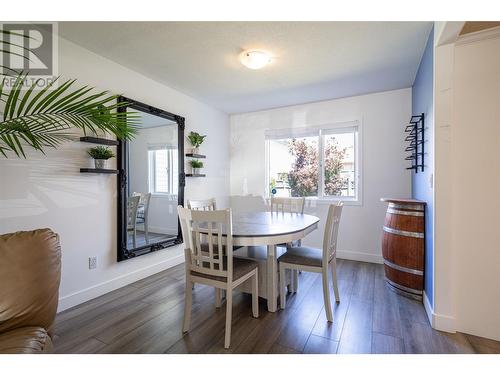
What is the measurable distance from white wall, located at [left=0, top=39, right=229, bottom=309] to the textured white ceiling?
0.60ft

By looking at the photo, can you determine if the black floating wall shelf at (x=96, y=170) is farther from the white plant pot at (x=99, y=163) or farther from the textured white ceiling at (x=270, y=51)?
the textured white ceiling at (x=270, y=51)

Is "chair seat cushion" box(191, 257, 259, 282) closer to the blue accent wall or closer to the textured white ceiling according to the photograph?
the blue accent wall

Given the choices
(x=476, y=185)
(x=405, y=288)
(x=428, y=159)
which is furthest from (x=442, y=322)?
(x=428, y=159)

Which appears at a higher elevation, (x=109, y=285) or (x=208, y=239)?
(x=208, y=239)

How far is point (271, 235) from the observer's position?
179 centimetres

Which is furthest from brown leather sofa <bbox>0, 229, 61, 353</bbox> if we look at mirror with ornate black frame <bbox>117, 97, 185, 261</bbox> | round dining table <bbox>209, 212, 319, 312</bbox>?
mirror with ornate black frame <bbox>117, 97, 185, 261</bbox>

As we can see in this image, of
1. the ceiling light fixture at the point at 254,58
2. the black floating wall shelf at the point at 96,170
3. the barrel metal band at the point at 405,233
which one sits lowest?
the barrel metal band at the point at 405,233

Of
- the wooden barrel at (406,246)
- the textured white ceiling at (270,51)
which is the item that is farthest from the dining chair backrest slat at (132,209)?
the wooden barrel at (406,246)

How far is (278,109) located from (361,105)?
1.26m

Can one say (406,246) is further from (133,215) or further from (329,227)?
(133,215)

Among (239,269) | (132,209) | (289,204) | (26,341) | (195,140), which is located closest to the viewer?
(26,341)

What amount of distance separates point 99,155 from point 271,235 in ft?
5.77

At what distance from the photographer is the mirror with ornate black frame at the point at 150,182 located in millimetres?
2654

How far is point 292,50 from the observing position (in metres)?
2.30
